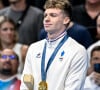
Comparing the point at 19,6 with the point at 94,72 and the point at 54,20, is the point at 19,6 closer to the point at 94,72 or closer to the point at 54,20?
the point at 94,72

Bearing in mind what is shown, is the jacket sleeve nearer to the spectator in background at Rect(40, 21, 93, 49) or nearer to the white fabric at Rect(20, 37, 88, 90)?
the white fabric at Rect(20, 37, 88, 90)

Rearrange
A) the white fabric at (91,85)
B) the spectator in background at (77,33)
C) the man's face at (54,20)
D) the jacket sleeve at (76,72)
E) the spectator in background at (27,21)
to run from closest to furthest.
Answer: the jacket sleeve at (76,72)
the man's face at (54,20)
the white fabric at (91,85)
the spectator in background at (77,33)
the spectator in background at (27,21)

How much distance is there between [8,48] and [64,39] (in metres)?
2.33

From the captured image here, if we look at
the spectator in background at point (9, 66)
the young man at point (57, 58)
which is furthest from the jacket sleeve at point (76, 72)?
the spectator in background at point (9, 66)

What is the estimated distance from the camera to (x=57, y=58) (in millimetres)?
3836

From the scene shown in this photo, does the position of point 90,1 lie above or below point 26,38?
above

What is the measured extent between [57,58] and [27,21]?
2.59 metres

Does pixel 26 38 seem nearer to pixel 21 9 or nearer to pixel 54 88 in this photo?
pixel 21 9

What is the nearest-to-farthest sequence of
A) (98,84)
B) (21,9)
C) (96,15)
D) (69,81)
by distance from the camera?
(69,81), (98,84), (96,15), (21,9)

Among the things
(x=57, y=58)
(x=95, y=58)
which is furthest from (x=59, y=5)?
(x=95, y=58)

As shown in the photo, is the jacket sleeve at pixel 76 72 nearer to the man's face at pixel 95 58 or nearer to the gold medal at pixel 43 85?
the gold medal at pixel 43 85

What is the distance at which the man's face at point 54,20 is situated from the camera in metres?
3.87

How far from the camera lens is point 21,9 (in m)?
6.50

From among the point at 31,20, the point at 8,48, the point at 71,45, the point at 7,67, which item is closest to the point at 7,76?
the point at 7,67
